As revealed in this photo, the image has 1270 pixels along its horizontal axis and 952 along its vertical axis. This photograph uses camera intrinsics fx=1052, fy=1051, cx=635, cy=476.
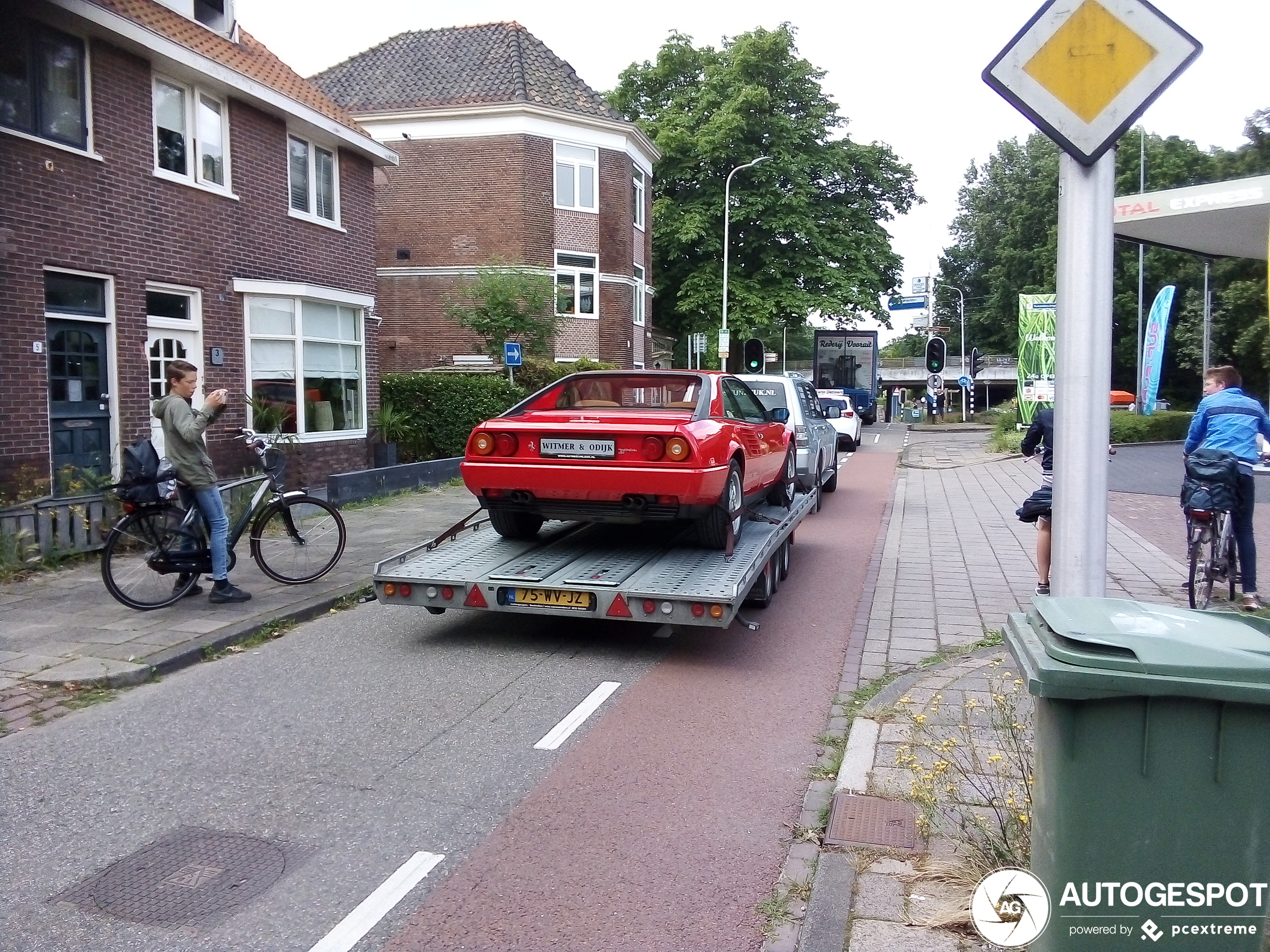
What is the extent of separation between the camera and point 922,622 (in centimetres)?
783

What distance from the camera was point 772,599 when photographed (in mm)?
8633

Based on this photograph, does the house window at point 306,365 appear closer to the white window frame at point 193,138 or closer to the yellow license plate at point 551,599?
the white window frame at point 193,138

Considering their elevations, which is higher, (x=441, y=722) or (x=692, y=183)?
(x=692, y=183)

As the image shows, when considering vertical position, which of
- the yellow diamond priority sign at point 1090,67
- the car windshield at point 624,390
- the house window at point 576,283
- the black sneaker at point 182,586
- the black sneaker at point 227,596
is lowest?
the black sneaker at point 227,596

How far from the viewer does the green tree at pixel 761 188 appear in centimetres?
3747

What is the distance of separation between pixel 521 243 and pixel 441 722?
79.1ft

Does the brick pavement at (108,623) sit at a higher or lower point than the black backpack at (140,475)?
lower

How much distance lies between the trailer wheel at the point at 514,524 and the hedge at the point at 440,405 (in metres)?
11.1

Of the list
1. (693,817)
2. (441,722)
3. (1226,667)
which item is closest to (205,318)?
(441,722)

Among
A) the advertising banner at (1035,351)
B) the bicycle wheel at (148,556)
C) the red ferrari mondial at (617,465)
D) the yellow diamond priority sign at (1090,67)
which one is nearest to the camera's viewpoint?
the yellow diamond priority sign at (1090,67)

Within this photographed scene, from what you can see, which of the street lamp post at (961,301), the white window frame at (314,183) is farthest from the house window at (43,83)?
the street lamp post at (961,301)

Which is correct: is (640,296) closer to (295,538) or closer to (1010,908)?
(295,538)

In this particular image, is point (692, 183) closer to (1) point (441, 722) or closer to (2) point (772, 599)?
(2) point (772, 599)

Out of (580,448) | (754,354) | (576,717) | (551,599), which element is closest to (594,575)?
(551,599)
